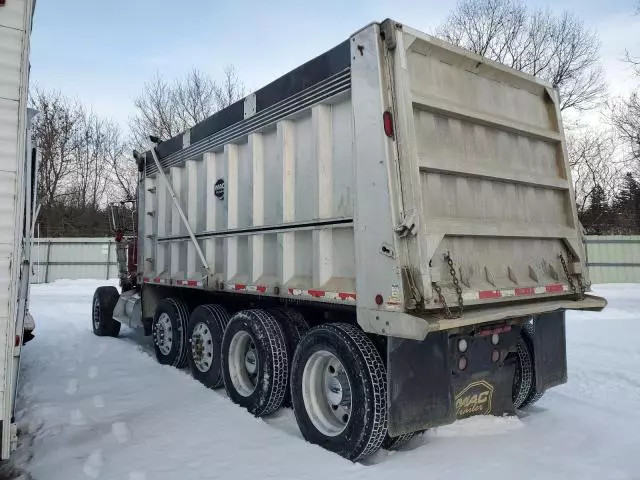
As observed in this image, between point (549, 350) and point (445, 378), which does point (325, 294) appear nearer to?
point (445, 378)

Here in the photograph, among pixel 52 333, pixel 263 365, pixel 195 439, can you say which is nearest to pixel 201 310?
pixel 263 365

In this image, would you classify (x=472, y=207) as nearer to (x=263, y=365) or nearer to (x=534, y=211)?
(x=534, y=211)

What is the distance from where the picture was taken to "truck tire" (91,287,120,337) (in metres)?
9.52

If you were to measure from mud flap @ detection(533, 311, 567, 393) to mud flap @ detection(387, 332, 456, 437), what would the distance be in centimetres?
138

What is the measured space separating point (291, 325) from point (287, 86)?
2362mm

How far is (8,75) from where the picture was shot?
2959 millimetres

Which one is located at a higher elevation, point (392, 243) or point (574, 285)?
point (392, 243)

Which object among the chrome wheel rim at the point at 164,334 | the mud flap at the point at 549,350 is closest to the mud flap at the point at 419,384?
the mud flap at the point at 549,350

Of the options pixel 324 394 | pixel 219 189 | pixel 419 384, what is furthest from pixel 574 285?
pixel 219 189

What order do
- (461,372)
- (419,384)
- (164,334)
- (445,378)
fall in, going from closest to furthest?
(419,384) < (445,378) < (461,372) < (164,334)

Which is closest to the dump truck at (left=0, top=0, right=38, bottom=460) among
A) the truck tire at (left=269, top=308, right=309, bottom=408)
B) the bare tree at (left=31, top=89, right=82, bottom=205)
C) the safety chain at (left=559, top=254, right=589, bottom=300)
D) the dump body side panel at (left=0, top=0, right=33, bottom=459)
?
the dump body side panel at (left=0, top=0, right=33, bottom=459)

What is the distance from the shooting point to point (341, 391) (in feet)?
13.2

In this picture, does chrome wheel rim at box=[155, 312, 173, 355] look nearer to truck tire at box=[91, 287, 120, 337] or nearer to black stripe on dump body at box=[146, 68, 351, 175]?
black stripe on dump body at box=[146, 68, 351, 175]

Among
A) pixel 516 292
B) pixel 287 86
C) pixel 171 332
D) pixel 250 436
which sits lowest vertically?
pixel 250 436
